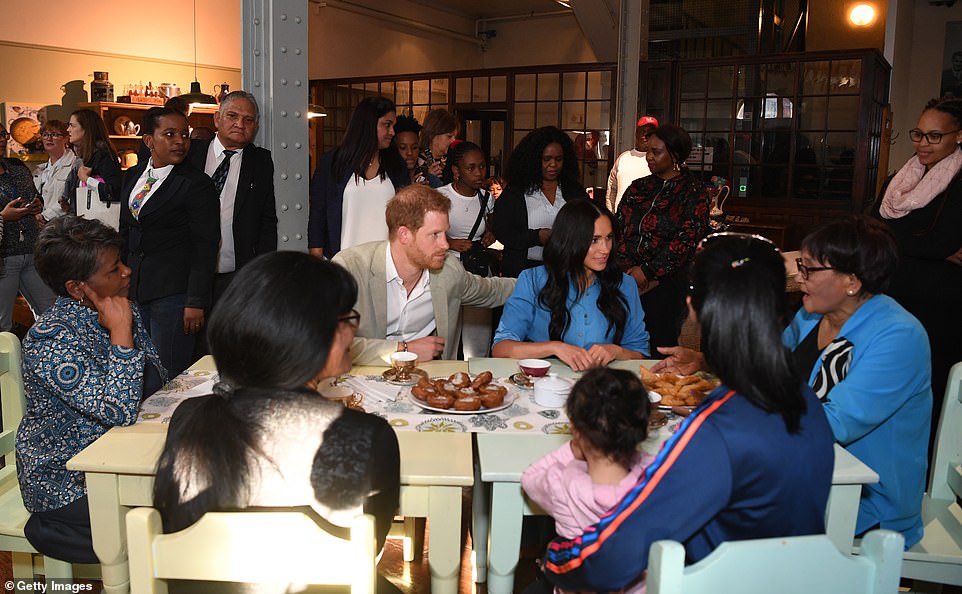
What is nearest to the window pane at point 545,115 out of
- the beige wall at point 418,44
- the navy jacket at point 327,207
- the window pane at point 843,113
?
the beige wall at point 418,44

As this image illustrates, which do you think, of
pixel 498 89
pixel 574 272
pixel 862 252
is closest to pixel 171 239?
pixel 574 272

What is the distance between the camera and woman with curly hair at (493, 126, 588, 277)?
13.6 ft

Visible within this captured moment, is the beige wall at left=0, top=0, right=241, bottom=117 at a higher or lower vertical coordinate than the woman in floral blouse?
higher

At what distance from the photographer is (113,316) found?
2.12 m

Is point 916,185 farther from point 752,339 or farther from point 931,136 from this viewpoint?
point 752,339

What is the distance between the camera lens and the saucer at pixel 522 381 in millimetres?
2348

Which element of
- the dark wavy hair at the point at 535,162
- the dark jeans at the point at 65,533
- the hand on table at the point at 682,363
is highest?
the dark wavy hair at the point at 535,162

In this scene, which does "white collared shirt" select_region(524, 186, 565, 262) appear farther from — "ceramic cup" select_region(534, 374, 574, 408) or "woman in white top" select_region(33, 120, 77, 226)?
"woman in white top" select_region(33, 120, 77, 226)

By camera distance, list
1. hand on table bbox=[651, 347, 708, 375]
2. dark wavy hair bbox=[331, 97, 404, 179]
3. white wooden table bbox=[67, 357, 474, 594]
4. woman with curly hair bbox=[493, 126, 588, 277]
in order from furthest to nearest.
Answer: woman with curly hair bbox=[493, 126, 588, 277], dark wavy hair bbox=[331, 97, 404, 179], hand on table bbox=[651, 347, 708, 375], white wooden table bbox=[67, 357, 474, 594]

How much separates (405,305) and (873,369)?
163 cm

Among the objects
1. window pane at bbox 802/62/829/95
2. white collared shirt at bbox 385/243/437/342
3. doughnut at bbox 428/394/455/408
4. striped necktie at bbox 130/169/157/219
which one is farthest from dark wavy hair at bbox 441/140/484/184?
window pane at bbox 802/62/829/95

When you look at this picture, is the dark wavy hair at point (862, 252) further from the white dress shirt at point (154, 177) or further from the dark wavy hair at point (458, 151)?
the white dress shirt at point (154, 177)

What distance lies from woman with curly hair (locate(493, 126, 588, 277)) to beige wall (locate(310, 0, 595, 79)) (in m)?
7.13

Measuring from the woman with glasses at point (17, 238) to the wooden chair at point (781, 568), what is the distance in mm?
4412
